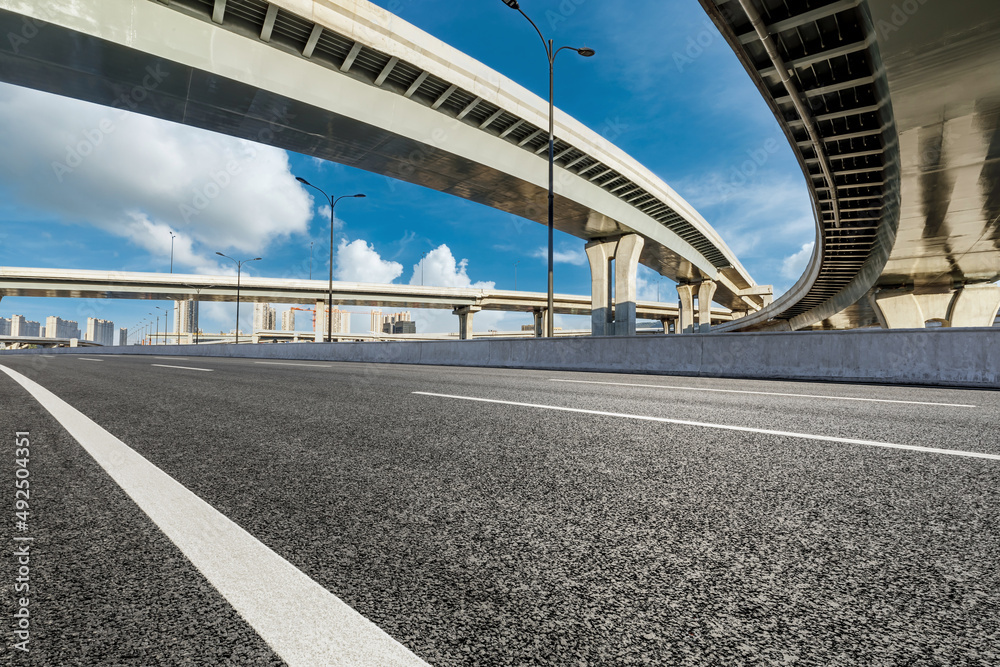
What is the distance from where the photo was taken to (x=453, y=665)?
1.13 meters

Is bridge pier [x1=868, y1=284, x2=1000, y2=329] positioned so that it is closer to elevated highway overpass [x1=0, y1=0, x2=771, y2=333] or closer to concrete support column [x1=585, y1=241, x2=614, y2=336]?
concrete support column [x1=585, y1=241, x2=614, y2=336]

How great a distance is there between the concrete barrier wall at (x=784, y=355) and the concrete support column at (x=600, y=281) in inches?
619

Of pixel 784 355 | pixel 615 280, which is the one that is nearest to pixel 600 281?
pixel 615 280

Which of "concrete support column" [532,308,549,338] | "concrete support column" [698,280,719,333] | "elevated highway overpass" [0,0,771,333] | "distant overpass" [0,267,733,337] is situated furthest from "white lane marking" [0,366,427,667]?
"concrete support column" [532,308,549,338]

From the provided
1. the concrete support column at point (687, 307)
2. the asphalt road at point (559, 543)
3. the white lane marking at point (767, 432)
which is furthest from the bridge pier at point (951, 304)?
the asphalt road at point (559, 543)

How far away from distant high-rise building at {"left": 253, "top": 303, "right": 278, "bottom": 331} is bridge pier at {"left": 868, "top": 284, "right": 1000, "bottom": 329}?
135397 mm

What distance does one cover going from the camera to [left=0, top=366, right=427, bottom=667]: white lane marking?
1.17 meters

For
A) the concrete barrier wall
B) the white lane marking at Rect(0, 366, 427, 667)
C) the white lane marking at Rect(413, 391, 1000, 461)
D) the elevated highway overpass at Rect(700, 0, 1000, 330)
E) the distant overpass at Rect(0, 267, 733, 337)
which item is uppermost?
the elevated highway overpass at Rect(700, 0, 1000, 330)

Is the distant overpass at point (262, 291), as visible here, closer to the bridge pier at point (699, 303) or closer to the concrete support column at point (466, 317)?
the concrete support column at point (466, 317)

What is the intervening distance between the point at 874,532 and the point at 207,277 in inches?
2631

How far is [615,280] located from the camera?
105 ft

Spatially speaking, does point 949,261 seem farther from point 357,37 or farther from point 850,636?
point 850,636

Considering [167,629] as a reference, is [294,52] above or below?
above

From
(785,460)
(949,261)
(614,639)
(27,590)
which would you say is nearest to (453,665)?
(614,639)
